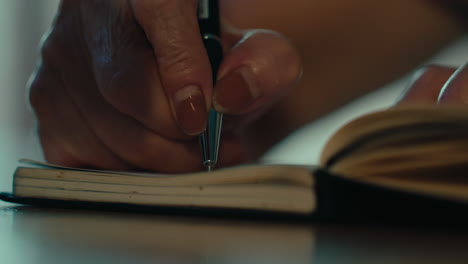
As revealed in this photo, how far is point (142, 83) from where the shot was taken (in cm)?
60

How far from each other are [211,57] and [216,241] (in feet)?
1.20

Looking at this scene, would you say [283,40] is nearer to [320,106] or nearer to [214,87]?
[214,87]

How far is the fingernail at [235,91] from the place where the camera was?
0.57m

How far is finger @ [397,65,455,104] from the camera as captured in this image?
0.59 m

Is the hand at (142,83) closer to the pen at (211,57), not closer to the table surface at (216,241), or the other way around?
the pen at (211,57)

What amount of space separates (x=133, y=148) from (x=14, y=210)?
0.25 meters

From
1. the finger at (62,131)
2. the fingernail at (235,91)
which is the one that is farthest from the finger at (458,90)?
the finger at (62,131)

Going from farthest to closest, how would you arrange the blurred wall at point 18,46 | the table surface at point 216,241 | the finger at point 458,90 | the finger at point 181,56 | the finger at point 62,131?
the blurred wall at point 18,46, the finger at point 62,131, the finger at point 181,56, the finger at point 458,90, the table surface at point 216,241

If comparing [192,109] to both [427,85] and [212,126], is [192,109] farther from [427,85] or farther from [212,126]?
[427,85]

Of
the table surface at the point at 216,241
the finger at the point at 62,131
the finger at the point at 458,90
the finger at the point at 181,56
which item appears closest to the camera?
the table surface at the point at 216,241

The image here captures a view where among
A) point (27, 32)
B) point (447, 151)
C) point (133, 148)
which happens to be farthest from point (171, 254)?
point (27, 32)

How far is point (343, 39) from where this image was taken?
124 centimetres

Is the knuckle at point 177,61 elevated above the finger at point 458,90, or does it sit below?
above

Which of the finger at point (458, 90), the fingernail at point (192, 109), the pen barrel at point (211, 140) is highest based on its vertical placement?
the finger at point (458, 90)
